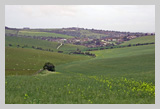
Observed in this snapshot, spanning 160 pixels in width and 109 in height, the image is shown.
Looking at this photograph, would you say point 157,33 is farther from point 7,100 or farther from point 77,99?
point 7,100

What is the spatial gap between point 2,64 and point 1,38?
1.59 m

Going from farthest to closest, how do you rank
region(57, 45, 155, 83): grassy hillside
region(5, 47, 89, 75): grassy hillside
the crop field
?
1. region(5, 47, 89, 75): grassy hillside
2. region(57, 45, 155, 83): grassy hillside
3. the crop field

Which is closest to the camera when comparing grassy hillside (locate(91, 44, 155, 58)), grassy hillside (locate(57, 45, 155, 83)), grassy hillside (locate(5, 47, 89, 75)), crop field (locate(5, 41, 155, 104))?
crop field (locate(5, 41, 155, 104))

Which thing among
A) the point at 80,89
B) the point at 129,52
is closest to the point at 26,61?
the point at 129,52

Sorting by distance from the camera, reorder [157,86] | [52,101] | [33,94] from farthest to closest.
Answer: [33,94]
[52,101]
[157,86]

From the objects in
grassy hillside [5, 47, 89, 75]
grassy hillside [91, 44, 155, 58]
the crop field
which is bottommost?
grassy hillside [5, 47, 89, 75]

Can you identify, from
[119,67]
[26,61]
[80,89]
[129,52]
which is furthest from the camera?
[129,52]

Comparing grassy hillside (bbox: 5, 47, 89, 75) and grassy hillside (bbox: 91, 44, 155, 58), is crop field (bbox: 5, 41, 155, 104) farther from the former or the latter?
grassy hillside (bbox: 91, 44, 155, 58)

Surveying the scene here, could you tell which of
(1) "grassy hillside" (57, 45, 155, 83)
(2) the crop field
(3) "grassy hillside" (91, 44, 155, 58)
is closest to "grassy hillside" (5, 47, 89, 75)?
(1) "grassy hillside" (57, 45, 155, 83)

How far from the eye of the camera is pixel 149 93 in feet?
48.3

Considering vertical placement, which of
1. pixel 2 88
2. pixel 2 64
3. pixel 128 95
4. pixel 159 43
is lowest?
pixel 128 95

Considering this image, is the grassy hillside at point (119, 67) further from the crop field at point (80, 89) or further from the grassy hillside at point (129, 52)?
the grassy hillside at point (129, 52)

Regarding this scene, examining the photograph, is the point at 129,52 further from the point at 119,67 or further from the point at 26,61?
the point at 26,61

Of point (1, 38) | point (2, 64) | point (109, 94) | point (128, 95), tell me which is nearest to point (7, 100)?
point (2, 64)
